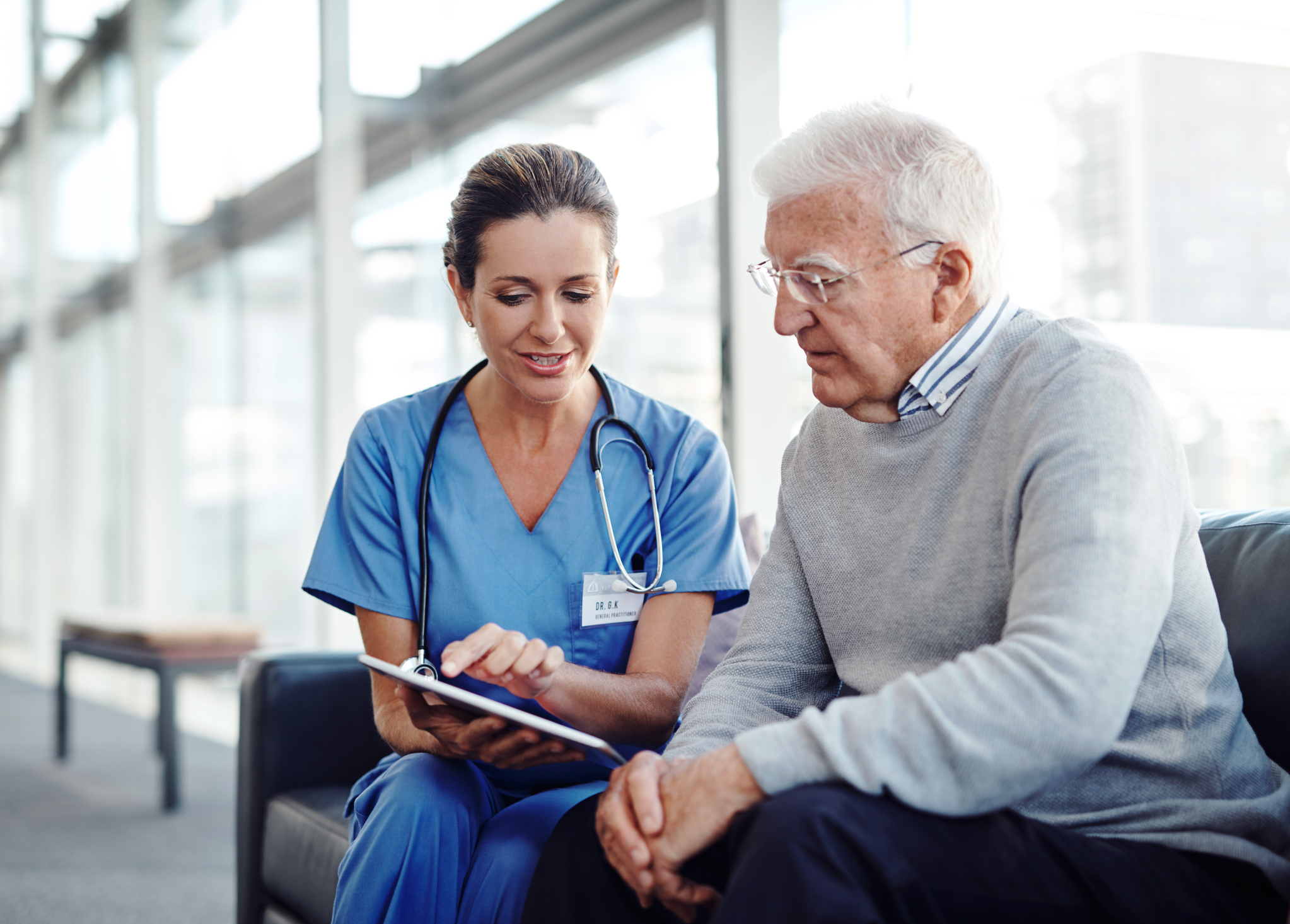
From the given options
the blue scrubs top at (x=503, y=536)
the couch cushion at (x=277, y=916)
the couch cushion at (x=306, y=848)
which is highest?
the blue scrubs top at (x=503, y=536)

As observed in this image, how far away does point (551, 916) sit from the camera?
3.56 feet

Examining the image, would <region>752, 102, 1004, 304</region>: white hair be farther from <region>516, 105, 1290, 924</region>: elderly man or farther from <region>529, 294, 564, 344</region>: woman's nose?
<region>529, 294, 564, 344</region>: woman's nose

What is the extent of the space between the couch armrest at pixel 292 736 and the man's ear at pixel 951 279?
1212 mm

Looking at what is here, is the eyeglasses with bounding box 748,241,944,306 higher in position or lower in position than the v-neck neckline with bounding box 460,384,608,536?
higher

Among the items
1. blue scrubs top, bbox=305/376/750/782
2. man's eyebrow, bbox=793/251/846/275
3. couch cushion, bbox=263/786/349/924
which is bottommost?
couch cushion, bbox=263/786/349/924

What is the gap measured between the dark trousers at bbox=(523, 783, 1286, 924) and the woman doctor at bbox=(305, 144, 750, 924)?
450mm

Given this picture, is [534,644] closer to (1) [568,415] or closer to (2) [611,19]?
(1) [568,415]

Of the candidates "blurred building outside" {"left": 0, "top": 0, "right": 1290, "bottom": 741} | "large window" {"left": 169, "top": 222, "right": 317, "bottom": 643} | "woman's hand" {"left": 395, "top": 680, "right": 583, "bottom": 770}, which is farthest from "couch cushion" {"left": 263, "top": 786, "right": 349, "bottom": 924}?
"large window" {"left": 169, "top": 222, "right": 317, "bottom": 643}

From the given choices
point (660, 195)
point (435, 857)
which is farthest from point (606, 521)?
point (660, 195)

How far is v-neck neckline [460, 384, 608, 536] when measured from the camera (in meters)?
1.45

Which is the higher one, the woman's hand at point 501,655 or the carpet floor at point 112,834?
the woman's hand at point 501,655

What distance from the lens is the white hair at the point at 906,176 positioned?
1.13 metres

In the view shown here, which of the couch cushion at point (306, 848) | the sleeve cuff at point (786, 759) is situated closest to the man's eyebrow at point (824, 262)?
the sleeve cuff at point (786, 759)

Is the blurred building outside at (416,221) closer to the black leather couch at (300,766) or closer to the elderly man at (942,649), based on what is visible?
the elderly man at (942,649)
